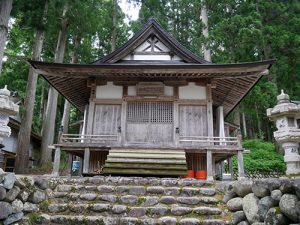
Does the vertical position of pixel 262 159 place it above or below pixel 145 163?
above

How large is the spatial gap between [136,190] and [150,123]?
6.01 m

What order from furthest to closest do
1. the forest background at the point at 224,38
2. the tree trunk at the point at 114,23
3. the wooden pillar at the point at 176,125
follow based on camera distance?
1. the tree trunk at the point at 114,23
2. the forest background at the point at 224,38
3. the wooden pillar at the point at 176,125

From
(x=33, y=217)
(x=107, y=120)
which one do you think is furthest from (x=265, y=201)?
(x=107, y=120)

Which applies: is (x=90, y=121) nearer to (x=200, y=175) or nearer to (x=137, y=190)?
(x=200, y=175)

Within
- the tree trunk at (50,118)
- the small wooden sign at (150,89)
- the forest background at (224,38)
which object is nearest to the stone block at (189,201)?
the small wooden sign at (150,89)

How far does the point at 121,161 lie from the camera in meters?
9.46

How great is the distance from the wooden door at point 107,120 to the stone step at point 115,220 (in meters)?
6.85

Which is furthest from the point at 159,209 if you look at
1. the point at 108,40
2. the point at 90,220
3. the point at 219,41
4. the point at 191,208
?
the point at 108,40

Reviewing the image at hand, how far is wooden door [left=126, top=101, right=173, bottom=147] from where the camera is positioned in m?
11.3

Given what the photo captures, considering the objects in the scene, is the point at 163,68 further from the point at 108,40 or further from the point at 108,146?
the point at 108,40

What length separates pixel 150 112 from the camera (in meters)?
11.6

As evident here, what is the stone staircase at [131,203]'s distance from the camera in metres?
4.70

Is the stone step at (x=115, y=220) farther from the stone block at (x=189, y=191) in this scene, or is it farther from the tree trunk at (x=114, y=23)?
the tree trunk at (x=114, y=23)

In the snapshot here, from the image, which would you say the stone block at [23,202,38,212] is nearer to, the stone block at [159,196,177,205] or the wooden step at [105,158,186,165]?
the stone block at [159,196,177,205]
